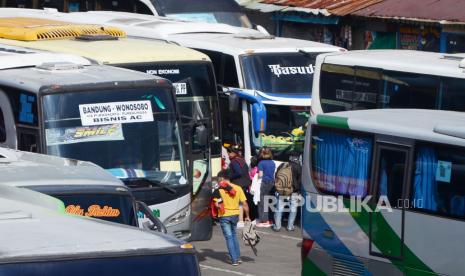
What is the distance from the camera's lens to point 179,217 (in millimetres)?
14242

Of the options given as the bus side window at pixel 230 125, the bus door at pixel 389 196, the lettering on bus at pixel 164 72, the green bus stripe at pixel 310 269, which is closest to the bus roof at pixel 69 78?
the lettering on bus at pixel 164 72

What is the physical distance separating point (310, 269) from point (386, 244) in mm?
1210

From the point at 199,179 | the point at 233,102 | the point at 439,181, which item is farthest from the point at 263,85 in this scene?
the point at 439,181

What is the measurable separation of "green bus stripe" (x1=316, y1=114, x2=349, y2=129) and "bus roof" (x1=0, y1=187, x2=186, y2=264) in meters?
6.11

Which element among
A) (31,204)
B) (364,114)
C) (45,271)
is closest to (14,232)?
(45,271)

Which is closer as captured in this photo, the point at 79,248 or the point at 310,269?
the point at 79,248

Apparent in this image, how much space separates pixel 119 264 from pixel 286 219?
48.1ft

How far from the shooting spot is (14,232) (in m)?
6.47

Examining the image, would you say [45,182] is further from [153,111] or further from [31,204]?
[153,111]

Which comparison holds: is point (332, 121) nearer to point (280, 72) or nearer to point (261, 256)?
point (261, 256)

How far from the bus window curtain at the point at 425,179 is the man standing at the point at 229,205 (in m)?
4.83

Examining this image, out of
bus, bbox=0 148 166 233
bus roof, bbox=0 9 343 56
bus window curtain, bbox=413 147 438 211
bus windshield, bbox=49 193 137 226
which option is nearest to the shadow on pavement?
bus roof, bbox=0 9 343 56

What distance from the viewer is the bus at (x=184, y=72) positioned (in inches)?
637

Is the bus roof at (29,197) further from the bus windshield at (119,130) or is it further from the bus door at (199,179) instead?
the bus door at (199,179)
